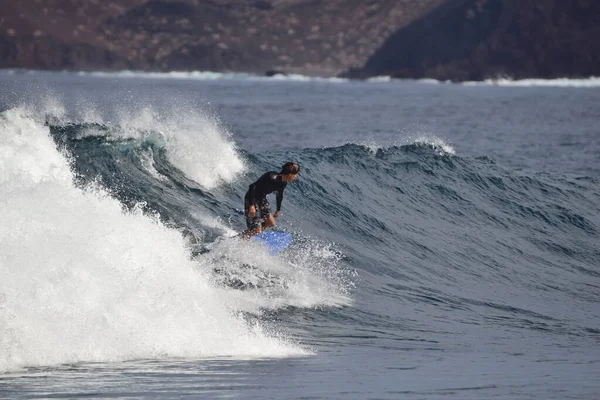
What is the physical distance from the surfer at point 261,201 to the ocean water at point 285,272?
0.90ft

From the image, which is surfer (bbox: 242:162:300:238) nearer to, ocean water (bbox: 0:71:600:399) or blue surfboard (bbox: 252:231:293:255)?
blue surfboard (bbox: 252:231:293:255)

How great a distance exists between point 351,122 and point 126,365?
142 ft

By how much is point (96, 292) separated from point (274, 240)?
382 centimetres

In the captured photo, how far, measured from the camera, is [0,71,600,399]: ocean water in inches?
357

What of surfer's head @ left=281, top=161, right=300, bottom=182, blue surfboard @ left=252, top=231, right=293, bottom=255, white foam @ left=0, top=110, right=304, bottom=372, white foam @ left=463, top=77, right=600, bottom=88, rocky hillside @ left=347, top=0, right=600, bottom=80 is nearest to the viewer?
white foam @ left=0, top=110, right=304, bottom=372

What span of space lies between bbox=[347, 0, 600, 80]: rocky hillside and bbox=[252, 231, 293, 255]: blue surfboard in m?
137

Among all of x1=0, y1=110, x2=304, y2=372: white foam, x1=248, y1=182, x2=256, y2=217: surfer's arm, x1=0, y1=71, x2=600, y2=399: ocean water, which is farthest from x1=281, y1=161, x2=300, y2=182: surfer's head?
x1=0, y1=110, x2=304, y2=372: white foam

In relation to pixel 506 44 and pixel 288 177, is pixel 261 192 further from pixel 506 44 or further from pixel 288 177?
pixel 506 44

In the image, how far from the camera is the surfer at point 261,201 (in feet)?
42.5

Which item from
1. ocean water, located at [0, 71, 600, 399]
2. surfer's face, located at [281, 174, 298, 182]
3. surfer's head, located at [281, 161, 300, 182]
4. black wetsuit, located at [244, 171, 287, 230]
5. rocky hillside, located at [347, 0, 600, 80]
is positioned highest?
rocky hillside, located at [347, 0, 600, 80]

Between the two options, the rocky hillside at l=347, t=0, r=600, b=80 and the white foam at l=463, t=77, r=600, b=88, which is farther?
the rocky hillside at l=347, t=0, r=600, b=80

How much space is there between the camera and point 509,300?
1392 cm

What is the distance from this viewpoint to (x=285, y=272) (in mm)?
13016

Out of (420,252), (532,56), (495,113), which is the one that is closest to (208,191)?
(420,252)
